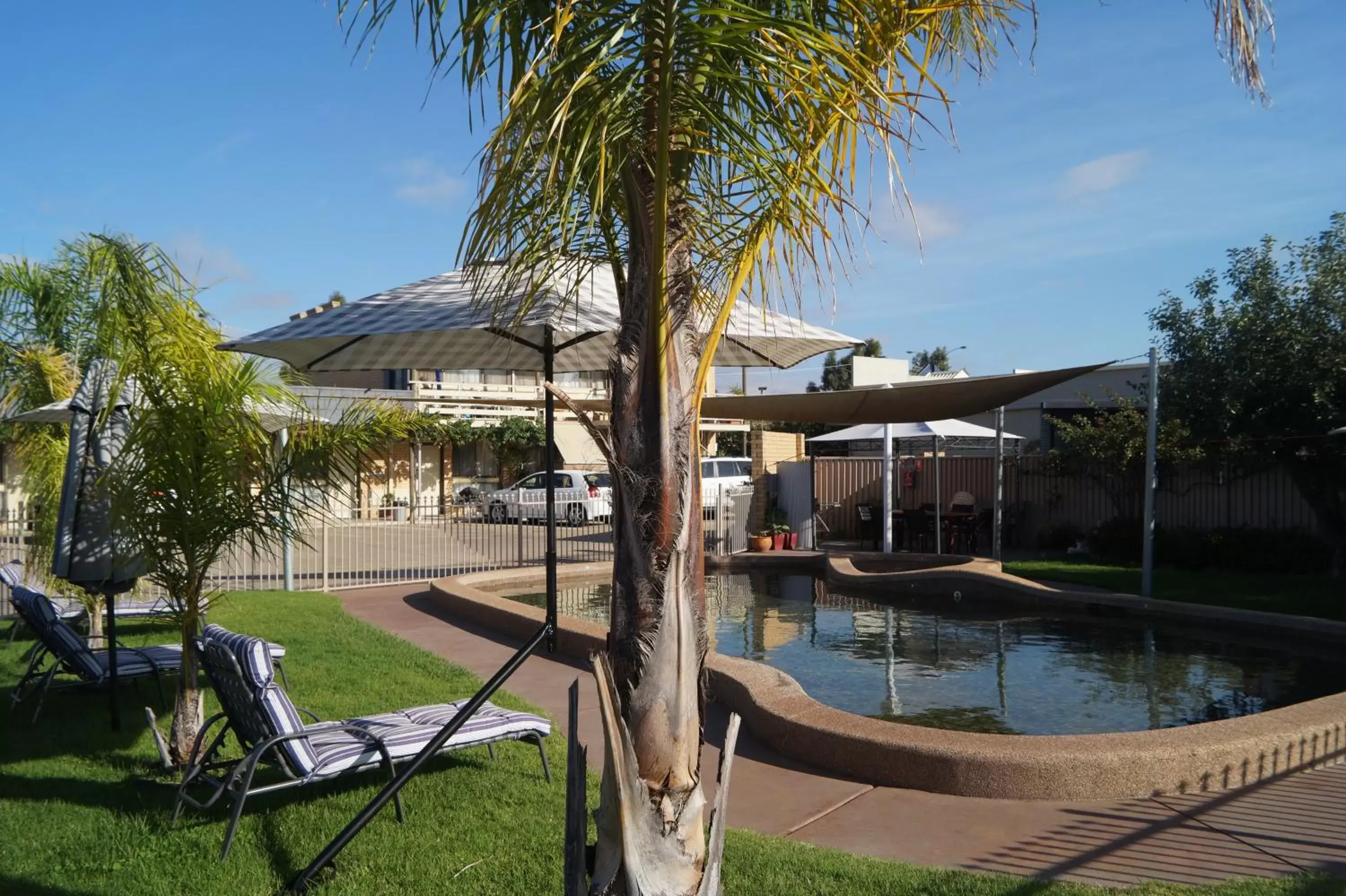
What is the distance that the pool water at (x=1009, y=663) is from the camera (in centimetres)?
772

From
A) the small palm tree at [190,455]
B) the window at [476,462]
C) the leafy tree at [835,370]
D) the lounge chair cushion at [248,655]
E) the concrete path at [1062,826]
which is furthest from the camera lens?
the leafy tree at [835,370]

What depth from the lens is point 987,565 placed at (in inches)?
566

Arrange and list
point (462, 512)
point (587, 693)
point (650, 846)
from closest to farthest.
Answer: point (650, 846), point (587, 693), point (462, 512)

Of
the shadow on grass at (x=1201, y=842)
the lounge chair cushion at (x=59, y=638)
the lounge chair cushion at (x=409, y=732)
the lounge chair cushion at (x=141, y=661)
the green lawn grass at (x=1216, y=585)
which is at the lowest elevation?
the shadow on grass at (x=1201, y=842)

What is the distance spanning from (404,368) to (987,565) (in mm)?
9882

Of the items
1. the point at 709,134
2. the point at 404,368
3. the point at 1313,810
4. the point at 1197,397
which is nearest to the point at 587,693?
the point at 404,368

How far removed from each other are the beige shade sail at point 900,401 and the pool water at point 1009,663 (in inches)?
77.7

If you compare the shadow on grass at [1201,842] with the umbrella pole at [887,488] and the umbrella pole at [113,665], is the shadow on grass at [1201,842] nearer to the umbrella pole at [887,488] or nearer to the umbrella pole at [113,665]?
the umbrella pole at [113,665]

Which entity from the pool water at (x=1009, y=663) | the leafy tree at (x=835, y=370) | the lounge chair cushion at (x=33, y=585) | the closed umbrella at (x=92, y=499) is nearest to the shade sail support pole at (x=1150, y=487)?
the pool water at (x=1009, y=663)

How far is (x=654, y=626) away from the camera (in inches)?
112

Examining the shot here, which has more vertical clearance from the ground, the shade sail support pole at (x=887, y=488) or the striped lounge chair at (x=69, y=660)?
the shade sail support pole at (x=887, y=488)

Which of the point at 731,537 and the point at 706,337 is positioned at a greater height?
the point at 706,337

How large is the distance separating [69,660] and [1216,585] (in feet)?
46.3

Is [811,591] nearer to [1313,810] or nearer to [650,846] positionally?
[1313,810]
